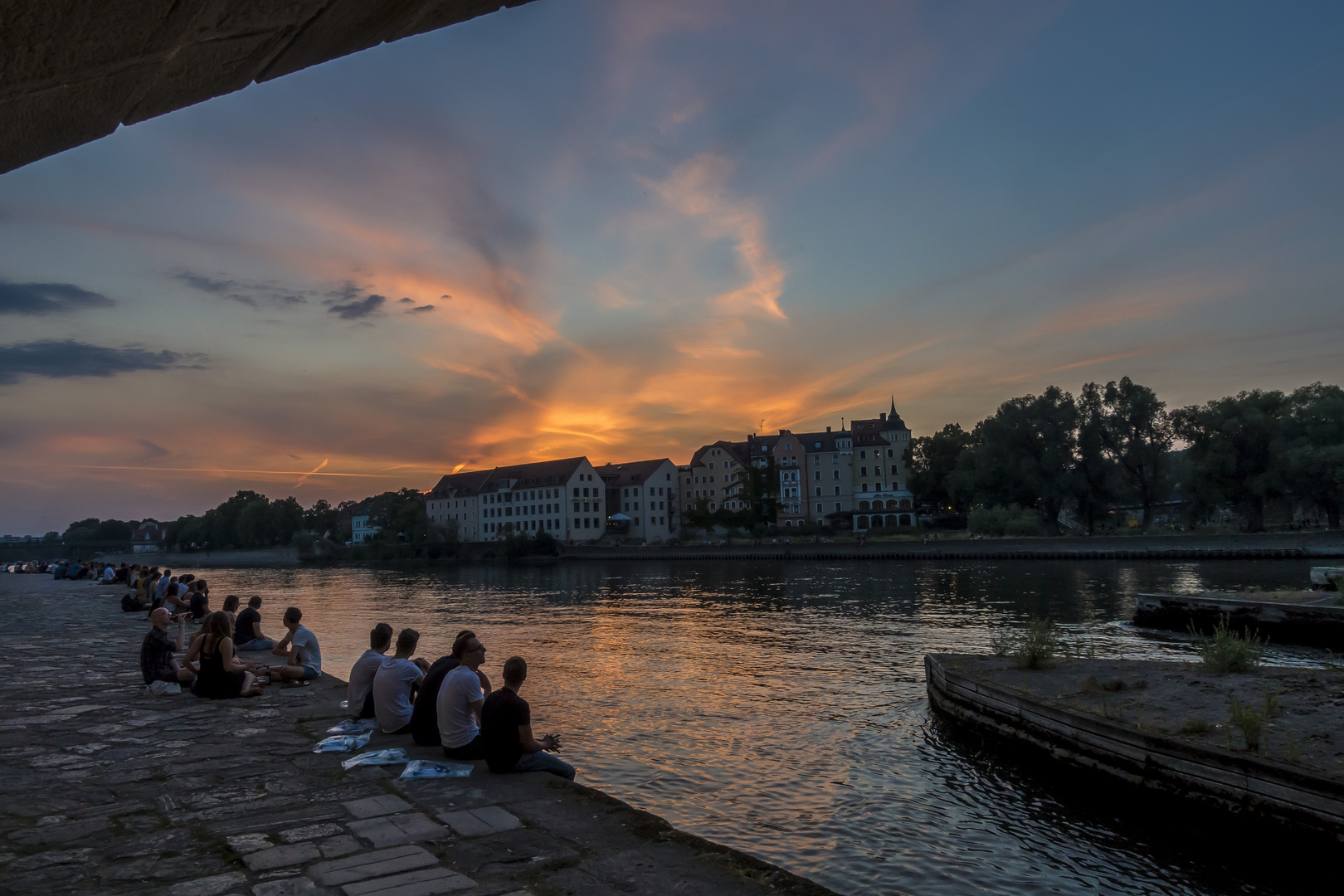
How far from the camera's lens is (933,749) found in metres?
11.7

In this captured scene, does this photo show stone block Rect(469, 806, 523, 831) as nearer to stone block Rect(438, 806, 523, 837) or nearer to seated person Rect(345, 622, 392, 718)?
stone block Rect(438, 806, 523, 837)

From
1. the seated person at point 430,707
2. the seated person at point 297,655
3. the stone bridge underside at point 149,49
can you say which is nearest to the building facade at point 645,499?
the seated person at point 297,655

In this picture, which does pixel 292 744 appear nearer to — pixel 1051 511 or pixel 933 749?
pixel 933 749

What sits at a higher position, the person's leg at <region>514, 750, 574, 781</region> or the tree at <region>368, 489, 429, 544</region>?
the tree at <region>368, 489, 429, 544</region>

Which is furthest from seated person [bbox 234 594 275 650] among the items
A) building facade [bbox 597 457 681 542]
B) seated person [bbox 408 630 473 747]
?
building facade [bbox 597 457 681 542]

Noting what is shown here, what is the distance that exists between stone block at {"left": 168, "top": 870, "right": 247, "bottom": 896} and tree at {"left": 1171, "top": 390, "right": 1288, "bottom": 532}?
80398mm

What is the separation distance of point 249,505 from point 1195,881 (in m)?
211

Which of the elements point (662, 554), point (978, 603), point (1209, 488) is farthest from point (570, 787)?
point (662, 554)

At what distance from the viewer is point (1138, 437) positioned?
3012 inches

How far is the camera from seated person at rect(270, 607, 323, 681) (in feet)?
43.0

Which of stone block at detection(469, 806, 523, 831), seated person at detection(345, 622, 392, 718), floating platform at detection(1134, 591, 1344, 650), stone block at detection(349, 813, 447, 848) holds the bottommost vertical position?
floating platform at detection(1134, 591, 1344, 650)

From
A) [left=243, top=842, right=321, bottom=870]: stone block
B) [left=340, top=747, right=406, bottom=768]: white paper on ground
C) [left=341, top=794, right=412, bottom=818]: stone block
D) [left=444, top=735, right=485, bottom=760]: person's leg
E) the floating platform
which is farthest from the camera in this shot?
the floating platform

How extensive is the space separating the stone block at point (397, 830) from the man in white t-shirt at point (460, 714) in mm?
1970

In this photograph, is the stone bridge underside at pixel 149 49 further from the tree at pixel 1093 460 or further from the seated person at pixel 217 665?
the tree at pixel 1093 460
